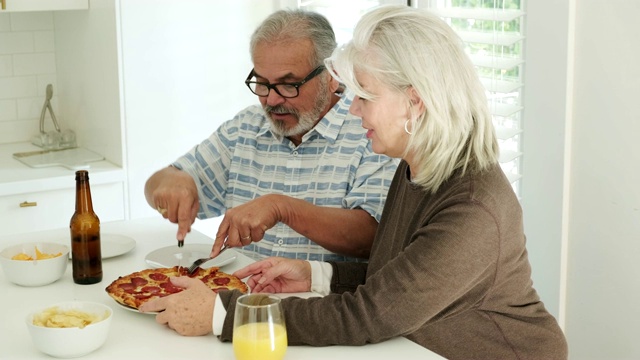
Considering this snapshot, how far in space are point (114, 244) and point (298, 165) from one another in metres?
0.56

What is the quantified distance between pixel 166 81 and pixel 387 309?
2146 mm

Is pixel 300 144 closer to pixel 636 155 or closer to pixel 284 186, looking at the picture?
pixel 284 186

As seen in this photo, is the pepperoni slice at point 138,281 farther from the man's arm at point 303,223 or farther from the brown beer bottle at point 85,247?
the man's arm at point 303,223

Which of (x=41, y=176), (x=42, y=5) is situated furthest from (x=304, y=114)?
(x=42, y=5)

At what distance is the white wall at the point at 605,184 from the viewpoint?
2363mm

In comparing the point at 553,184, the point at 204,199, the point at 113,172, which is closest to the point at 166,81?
the point at 113,172

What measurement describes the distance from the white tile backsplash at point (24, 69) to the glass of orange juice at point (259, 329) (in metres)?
2.68

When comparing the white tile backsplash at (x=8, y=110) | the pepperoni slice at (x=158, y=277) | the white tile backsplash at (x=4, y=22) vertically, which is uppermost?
the white tile backsplash at (x=4, y=22)

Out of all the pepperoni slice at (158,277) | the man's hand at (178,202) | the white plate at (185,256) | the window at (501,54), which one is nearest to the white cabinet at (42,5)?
the man's hand at (178,202)

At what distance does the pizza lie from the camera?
190cm

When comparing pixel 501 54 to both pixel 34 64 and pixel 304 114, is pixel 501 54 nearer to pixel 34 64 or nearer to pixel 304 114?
pixel 304 114

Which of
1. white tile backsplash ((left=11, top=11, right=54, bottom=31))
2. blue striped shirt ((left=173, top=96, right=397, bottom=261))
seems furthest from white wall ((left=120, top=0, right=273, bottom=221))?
blue striped shirt ((left=173, top=96, right=397, bottom=261))

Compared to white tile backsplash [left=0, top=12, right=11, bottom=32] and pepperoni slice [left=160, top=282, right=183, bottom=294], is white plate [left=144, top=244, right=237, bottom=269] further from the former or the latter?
white tile backsplash [left=0, top=12, right=11, bottom=32]

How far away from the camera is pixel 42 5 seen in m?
3.53
